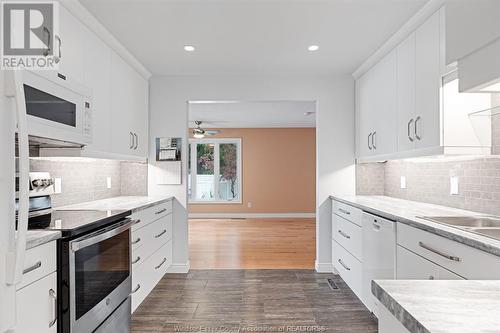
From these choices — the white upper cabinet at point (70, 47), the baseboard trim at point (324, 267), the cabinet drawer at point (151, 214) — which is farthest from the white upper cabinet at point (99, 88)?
the baseboard trim at point (324, 267)

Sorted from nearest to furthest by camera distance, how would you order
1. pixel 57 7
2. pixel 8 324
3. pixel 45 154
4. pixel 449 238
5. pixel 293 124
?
pixel 8 324 → pixel 449 238 → pixel 57 7 → pixel 45 154 → pixel 293 124

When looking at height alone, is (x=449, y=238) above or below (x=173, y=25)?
below

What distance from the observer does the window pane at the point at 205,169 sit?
8.53 m

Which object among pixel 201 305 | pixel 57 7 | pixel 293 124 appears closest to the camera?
pixel 57 7

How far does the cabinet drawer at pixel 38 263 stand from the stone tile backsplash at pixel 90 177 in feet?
3.44

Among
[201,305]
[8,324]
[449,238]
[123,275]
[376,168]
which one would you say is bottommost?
[201,305]

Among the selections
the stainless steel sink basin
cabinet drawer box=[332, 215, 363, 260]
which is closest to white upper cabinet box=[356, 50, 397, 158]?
cabinet drawer box=[332, 215, 363, 260]

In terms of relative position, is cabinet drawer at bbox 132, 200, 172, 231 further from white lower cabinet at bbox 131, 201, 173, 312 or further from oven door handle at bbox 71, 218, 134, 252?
oven door handle at bbox 71, 218, 134, 252

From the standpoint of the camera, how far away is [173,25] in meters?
2.51

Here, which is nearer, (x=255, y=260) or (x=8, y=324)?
(x=8, y=324)

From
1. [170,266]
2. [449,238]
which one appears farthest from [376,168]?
[170,266]

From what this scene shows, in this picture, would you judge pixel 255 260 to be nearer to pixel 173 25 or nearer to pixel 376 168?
pixel 376 168

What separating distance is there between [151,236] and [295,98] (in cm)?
226

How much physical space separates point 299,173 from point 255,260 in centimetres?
433
